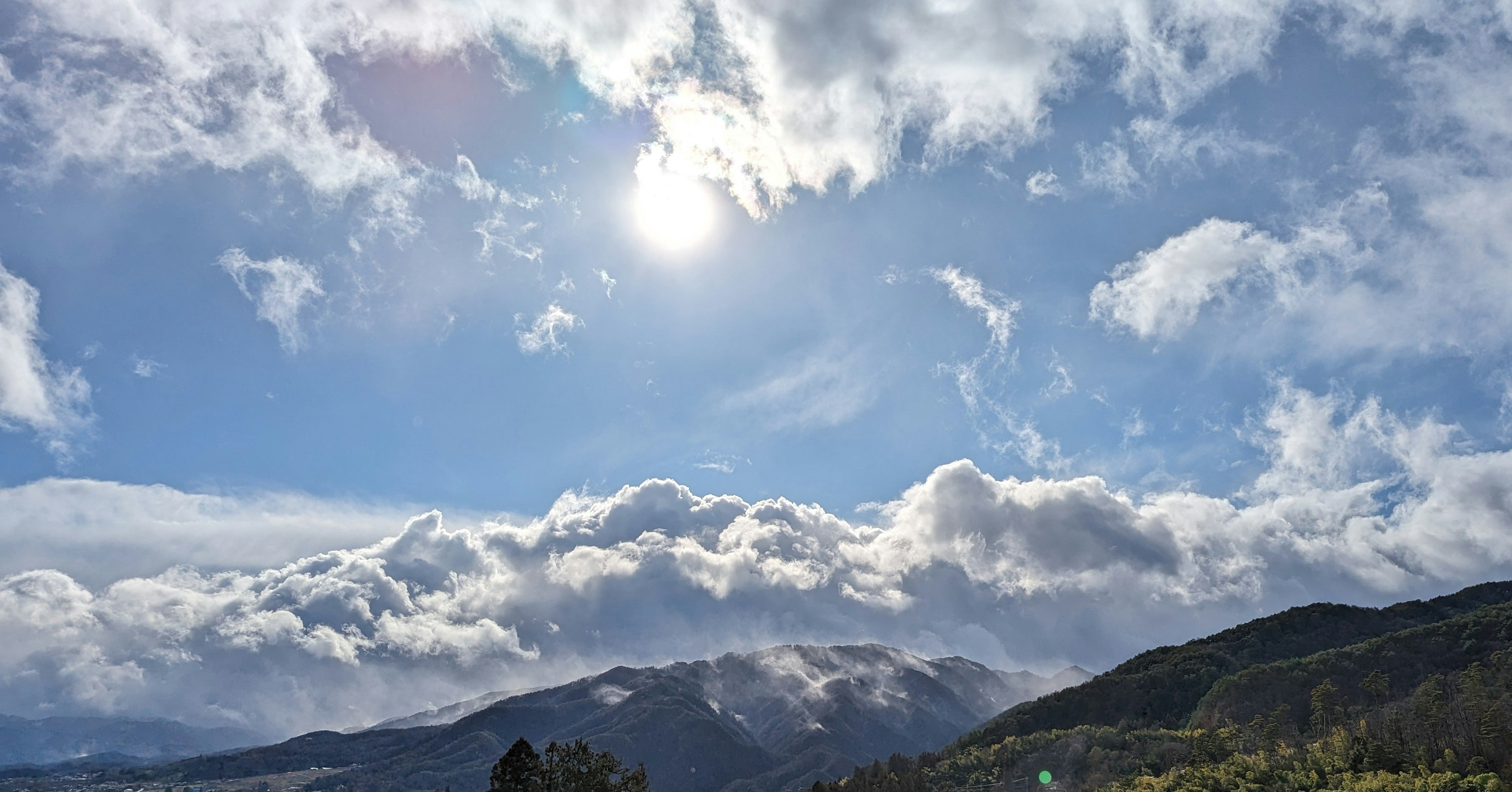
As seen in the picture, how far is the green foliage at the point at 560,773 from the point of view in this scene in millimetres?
109750

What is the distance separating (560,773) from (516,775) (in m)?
6.76

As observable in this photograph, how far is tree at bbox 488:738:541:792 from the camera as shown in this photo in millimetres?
109375

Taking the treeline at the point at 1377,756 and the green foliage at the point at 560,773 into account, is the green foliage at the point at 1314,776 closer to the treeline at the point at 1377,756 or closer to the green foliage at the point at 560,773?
the treeline at the point at 1377,756

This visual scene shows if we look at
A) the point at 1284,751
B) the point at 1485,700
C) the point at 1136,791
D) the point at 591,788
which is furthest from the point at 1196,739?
the point at 591,788

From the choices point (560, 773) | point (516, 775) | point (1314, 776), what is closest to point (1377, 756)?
point (1314, 776)

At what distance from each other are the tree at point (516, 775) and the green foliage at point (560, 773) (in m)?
0.05

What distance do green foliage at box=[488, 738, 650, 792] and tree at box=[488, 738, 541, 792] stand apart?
52 millimetres

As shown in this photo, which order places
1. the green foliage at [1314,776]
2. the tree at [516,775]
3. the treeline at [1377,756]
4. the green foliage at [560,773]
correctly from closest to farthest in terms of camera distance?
the tree at [516,775] < the green foliage at [560,773] < the green foliage at [1314,776] < the treeline at [1377,756]

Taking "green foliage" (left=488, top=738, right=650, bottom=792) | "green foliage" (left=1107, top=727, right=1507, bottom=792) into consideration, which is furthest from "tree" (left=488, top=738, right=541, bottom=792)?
"green foliage" (left=1107, top=727, right=1507, bottom=792)

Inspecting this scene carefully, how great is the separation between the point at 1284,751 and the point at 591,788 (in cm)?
13767

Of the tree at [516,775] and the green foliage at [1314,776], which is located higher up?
the tree at [516,775]

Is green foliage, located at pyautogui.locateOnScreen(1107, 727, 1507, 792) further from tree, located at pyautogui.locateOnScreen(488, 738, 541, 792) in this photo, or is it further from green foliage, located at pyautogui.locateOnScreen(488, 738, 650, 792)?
tree, located at pyautogui.locateOnScreen(488, 738, 541, 792)

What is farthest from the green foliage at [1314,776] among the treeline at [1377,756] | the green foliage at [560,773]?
the green foliage at [560,773]

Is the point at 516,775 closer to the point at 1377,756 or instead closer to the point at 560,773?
the point at 560,773
